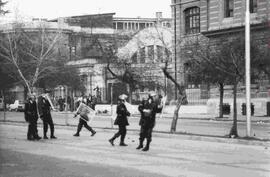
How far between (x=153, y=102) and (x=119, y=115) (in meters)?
1.75

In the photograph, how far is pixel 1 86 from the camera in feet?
172

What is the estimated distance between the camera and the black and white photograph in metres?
14.4

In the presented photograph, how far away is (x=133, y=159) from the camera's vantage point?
587 inches

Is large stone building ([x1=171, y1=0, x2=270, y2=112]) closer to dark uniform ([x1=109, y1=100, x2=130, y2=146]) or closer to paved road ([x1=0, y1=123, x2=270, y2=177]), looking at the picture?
dark uniform ([x1=109, y1=100, x2=130, y2=146])

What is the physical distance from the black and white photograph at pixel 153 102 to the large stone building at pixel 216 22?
0.09m

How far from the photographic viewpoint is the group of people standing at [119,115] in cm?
1738

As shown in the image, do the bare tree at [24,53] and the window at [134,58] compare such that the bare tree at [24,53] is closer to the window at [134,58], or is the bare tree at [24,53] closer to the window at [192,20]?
the window at [134,58]

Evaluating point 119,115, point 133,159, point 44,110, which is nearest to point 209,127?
point 44,110

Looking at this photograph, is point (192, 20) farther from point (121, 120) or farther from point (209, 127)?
point (121, 120)

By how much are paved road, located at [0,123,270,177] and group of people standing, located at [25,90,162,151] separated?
54cm

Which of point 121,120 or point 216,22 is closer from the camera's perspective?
point 121,120

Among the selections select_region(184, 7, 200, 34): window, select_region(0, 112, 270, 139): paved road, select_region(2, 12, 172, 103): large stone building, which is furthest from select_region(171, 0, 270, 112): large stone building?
select_region(0, 112, 270, 139): paved road

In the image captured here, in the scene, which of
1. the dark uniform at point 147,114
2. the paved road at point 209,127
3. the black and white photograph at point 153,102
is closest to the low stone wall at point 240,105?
the black and white photograph at point 153,102

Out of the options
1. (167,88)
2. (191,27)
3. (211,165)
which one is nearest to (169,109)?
(167,88)
